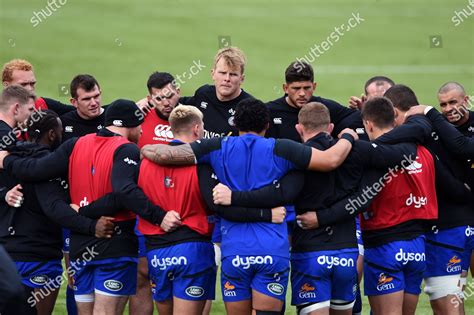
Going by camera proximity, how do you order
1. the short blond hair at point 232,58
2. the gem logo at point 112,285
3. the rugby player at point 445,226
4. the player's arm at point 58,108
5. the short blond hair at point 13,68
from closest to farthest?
1. the gem logo at point 112,285
2. the rugby player at point 445,226
3. the short blond hair at point 232,58
4. the player's arm at point 58,108
5. the short blond hair at point 13,68

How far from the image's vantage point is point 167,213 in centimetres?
791

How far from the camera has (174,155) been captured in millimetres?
7836

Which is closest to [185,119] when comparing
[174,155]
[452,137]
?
[174,155]

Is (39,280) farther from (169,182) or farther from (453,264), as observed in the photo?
(453,264)

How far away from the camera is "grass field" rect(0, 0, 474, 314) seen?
850 inches

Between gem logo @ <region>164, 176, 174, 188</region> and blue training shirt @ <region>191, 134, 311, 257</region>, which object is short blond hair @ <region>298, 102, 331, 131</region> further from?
gem logo @ <region>164, 176, 174, 188</region>

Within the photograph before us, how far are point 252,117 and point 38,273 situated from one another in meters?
2.57

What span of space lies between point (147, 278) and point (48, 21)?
1641cm

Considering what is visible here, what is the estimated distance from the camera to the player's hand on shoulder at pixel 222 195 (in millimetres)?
7652

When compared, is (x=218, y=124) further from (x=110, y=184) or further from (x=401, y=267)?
(x=401, y=267)

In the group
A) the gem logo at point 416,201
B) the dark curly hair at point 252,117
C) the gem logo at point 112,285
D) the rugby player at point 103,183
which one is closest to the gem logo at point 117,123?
the rugby player at point 103,183

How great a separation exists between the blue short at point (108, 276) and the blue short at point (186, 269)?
33 centimetres

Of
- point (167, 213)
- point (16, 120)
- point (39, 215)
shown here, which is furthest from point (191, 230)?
point (16, 120)

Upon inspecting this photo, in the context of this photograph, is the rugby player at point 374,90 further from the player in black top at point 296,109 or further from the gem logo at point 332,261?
the gem logo at point 332,261
